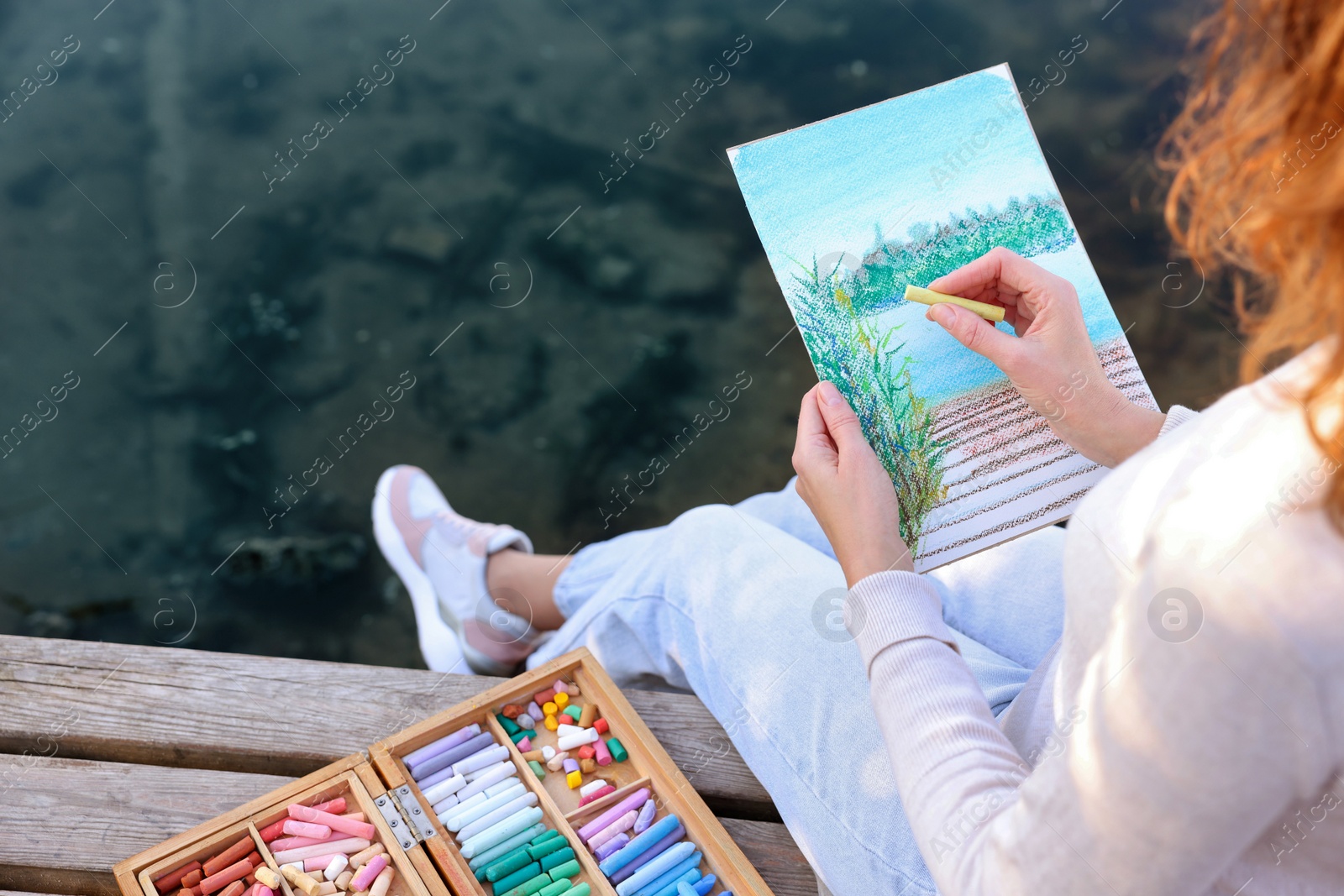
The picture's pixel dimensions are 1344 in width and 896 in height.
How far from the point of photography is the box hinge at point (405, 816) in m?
1.07

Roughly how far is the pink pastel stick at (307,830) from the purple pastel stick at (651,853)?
325mm

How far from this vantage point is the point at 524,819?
3.64 feet

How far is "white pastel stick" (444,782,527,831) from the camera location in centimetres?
110

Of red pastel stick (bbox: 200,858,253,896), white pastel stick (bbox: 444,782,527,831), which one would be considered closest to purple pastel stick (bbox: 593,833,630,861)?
white pastel stick (bbox: 444,782,527,831)

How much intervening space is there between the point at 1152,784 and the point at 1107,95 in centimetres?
279

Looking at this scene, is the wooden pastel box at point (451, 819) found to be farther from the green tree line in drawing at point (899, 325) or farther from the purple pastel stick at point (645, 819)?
the green tree line in drawing at point (899, 325)

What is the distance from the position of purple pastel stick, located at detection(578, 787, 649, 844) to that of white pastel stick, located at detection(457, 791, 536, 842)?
0.07 m

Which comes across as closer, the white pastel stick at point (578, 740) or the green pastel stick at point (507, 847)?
the green pastel stick at point (507, 847)

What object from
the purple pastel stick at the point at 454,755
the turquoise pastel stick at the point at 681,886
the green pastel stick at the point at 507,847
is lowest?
the turquoise pastel stick at the point at 681,886

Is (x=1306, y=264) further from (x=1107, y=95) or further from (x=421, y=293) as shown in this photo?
(x=1107, y=95)

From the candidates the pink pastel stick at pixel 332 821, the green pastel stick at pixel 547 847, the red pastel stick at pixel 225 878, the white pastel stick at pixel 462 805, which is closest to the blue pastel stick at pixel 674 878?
the green pastel stick at pixel 547 847

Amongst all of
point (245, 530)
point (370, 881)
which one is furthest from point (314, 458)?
point (370, 881)

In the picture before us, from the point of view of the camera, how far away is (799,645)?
1.09 m

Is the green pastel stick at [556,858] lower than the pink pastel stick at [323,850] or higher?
lower
